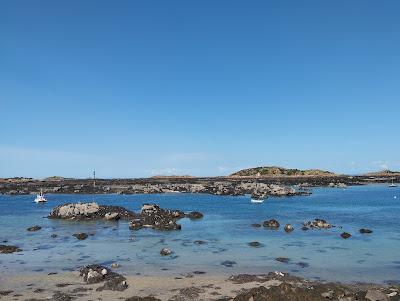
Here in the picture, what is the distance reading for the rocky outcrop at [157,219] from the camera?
48094 millimetres

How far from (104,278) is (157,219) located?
26281 mm

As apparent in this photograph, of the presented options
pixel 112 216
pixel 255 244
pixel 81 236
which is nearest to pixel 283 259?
pixel 255 244

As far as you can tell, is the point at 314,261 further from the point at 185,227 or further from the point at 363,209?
the point at 363,209

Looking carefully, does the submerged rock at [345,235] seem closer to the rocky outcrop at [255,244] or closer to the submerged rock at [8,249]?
the rocky outcrop at [255,244]

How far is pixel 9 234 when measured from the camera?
4612cm

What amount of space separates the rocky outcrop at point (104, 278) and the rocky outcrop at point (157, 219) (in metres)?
21.4

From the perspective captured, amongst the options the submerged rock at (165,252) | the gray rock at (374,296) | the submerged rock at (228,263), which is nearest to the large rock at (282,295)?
the gray rock at (374,296)

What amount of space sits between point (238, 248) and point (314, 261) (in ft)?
23.4

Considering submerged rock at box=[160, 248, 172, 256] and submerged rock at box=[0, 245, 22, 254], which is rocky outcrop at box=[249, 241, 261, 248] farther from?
submerged rock at box=[0, 245, 22, 254]

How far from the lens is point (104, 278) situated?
25.1 metres

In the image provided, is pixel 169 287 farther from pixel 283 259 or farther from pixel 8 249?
pixel 8 249

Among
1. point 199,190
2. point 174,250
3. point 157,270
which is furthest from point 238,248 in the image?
point 199,190

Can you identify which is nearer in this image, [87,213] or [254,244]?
[254,244]

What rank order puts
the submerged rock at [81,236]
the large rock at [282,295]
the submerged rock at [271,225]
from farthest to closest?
the submerged rock at [271,225] → the submerged rock at [81,236] → the large rock at [282,295]
